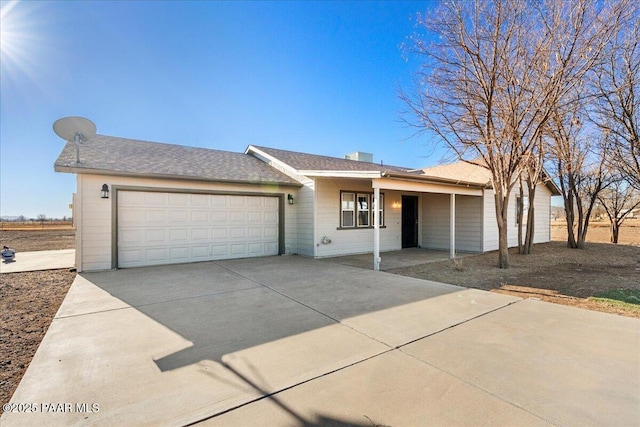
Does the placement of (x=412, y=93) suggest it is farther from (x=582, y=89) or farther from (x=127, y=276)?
(x=127, y=276)

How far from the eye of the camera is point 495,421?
81.7 inches

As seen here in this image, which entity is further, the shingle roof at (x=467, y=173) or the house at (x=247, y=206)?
the shingle roof at (x=467, y=173)

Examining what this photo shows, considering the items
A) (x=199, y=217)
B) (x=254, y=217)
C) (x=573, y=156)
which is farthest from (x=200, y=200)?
(x=573, y=156)

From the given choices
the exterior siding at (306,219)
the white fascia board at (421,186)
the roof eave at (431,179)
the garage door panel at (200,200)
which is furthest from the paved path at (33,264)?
the roof eave at (431,179)

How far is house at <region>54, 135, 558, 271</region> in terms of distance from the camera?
7.81 m

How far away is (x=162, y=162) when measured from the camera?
929cm

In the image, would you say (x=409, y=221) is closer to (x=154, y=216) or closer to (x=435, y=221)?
(x=435, y=221)

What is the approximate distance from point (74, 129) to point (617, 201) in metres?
25.1

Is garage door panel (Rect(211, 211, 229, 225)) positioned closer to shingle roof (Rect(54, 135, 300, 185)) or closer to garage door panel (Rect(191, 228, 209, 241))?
garage door panel (Rect(191, 228, 209, 241))

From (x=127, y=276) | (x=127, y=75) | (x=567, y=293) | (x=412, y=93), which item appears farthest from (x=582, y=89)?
(x=127, y=75)

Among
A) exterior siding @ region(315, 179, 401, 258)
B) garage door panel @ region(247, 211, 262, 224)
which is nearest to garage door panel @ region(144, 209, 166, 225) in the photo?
garage door panel @ region(247, 211, 262, 224)

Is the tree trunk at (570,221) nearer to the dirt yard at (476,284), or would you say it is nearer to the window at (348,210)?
the dirt yard at (476,284)

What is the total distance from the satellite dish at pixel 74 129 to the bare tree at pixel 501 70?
862 cm

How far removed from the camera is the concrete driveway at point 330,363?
7.13ft
